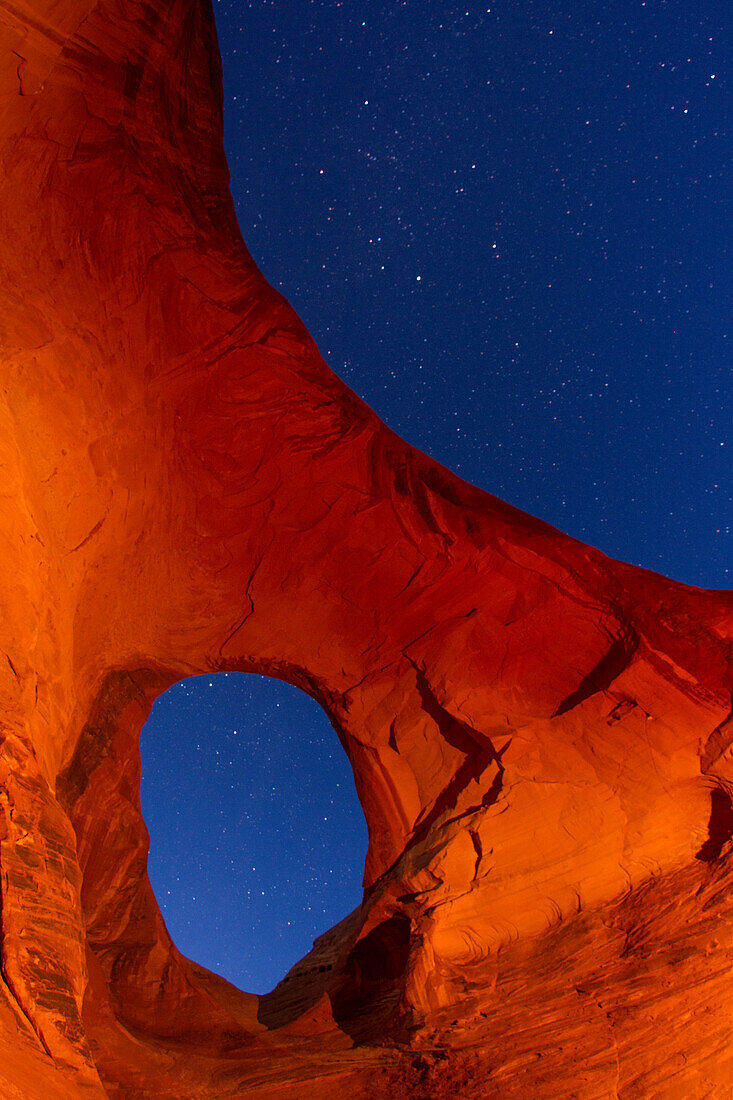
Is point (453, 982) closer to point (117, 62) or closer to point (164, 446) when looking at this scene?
point (164, 446)

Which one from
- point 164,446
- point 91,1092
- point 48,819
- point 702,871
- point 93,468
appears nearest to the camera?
point 91,1092

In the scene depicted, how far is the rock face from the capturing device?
191 inches

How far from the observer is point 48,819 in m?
3.87

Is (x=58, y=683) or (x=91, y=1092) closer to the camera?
(x=91, y=1092)

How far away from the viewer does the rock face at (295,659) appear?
485cm

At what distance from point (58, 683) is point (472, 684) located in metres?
3.78

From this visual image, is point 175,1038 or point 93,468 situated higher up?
point 93,468

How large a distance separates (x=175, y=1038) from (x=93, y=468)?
5.40 m

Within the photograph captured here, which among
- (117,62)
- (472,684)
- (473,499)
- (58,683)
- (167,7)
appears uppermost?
(167,7)

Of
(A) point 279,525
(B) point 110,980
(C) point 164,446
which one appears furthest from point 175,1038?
(C) point 164,446

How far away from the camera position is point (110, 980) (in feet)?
22.6

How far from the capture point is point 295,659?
7301 mm

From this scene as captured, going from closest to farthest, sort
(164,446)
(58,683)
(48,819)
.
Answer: (48,819) → (58,683) → (164,446)

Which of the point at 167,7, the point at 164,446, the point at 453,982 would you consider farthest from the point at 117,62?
the point at 453,982
